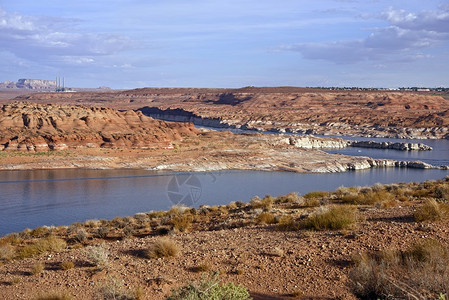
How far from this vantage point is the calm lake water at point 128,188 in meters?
22.8

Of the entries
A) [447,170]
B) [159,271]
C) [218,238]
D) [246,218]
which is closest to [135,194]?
[246,218]

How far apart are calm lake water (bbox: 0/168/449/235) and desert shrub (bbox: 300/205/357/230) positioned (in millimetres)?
13567

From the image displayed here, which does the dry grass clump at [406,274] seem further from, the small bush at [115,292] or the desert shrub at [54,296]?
Result: the desert shrub at [54,296]

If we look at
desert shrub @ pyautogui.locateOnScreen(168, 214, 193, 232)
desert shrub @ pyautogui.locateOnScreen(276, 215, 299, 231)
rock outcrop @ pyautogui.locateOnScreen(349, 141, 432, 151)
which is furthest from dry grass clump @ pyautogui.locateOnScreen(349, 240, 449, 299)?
rock outcrop @ pyautogui.locateOnScreen(349, 141, 432, 151)

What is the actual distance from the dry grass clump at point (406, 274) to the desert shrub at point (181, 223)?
5966 millimetres

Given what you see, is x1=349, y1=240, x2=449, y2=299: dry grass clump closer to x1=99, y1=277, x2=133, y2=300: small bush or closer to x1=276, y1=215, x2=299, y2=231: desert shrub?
x1=276, y1=215, x2=299, y2=231: desert shrub

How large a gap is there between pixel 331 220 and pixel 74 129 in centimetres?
4148

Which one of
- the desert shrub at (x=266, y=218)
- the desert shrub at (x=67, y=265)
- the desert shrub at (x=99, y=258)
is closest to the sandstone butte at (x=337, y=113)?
the desert shrub at (x=266, y=218)

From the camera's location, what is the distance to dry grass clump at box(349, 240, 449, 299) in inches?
210

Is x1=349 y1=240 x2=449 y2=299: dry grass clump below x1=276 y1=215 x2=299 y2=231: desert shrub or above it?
above

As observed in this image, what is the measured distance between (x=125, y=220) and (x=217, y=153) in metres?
29.9

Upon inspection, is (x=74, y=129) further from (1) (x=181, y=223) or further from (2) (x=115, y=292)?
(2) (x=115, y=292)

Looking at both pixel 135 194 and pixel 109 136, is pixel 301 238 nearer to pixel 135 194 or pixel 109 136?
pixel 135 194

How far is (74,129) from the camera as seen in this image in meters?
46.8
